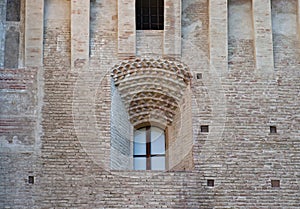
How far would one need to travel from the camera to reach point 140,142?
11.9m

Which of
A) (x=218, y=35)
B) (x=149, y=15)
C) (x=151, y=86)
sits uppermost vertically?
(x=149, y=15)

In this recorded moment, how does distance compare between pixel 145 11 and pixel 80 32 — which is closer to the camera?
pixel 80 32

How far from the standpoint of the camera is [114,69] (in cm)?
1138

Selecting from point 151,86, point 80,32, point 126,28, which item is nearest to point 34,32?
point 80,32

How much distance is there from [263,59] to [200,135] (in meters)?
1.65

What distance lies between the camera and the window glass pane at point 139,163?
1166 cm

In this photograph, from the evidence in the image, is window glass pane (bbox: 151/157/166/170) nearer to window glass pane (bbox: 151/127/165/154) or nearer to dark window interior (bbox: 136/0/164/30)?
window glass pane (bbox: 151/127/165/154)

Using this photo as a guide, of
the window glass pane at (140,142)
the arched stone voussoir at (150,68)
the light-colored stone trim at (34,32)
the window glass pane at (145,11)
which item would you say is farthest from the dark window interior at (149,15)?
the window glass pane at (140,142)

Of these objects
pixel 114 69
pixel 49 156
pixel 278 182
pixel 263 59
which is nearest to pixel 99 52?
pixel 114 69

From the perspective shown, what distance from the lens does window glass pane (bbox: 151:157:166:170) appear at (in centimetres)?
1166

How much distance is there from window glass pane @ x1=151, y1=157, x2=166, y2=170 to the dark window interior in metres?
2.16

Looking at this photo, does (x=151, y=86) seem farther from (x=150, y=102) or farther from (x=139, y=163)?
(x=139, y=163)

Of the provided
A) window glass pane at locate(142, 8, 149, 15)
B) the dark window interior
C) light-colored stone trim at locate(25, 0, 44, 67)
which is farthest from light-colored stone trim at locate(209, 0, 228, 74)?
light-colored stone trim at locate(25, 0, 44, 67)

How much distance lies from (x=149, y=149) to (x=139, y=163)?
29cm
